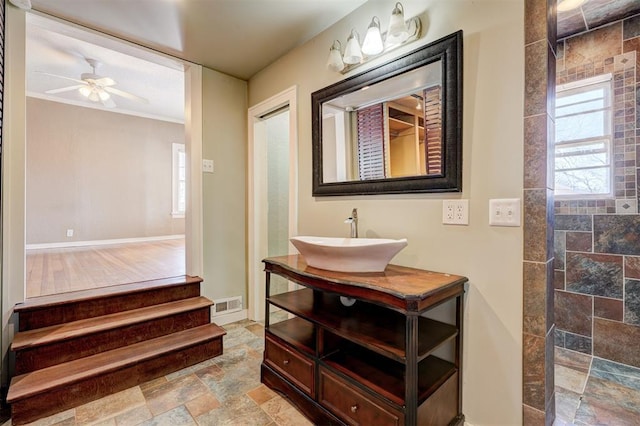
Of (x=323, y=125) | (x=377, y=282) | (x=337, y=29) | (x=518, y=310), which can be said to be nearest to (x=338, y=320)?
(x=377, y=282)

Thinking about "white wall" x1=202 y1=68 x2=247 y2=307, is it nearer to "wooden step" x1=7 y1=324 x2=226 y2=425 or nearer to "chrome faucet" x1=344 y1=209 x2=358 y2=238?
"wooden step" x1=7 y1=324 x2=226 y2=425

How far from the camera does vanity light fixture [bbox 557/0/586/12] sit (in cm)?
189

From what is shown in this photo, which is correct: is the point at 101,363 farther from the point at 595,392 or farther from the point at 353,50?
the point at 595,392

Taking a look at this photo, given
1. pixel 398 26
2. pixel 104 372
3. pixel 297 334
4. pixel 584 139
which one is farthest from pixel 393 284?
pixel 584 139

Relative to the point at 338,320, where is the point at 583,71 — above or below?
above

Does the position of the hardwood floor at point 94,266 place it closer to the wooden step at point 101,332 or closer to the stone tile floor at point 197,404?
the wooden step at point 101,332

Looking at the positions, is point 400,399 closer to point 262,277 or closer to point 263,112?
point 262,277

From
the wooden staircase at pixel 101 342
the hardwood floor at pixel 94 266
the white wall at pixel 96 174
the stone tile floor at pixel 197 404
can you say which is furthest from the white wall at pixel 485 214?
the white wall at pixel 96 174

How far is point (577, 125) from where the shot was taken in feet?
7.70

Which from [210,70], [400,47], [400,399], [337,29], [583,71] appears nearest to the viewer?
[400,399]

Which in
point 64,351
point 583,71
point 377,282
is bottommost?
point 64,351

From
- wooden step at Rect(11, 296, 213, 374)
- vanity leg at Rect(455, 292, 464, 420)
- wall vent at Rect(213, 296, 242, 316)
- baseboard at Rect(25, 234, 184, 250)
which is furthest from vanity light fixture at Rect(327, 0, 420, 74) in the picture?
baseboard at Rect(25, 234, 184, 250)

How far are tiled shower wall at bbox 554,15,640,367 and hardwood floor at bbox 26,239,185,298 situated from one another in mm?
3561

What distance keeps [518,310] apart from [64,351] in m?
2.64
